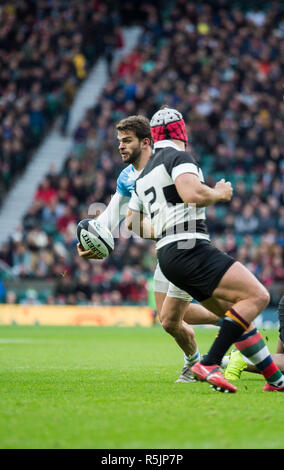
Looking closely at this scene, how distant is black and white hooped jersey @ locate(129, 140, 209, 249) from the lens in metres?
6.75

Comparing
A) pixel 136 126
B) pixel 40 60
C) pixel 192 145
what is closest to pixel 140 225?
pixel 136 126

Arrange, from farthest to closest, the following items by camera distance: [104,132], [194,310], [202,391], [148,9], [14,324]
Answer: [148,9] < [104,132] < [14,324] < [194,310] < [202,391]

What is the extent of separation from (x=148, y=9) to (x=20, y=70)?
6.77 metres

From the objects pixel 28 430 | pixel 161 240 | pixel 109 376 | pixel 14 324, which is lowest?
pixel 14 324

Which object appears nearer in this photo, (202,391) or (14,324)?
(202,391)

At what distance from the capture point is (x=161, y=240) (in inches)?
272

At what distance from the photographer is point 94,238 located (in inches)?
321

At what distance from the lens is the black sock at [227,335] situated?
21.6 ft

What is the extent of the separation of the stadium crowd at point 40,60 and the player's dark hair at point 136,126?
16.6m

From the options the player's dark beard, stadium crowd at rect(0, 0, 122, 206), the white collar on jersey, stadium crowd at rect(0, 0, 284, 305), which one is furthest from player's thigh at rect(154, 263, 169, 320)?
stadium crowd at rect(0, 0, 122, 206)

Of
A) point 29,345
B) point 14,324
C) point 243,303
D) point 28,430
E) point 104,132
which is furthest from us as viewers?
point 104,132

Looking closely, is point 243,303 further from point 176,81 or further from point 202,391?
point 176,81
